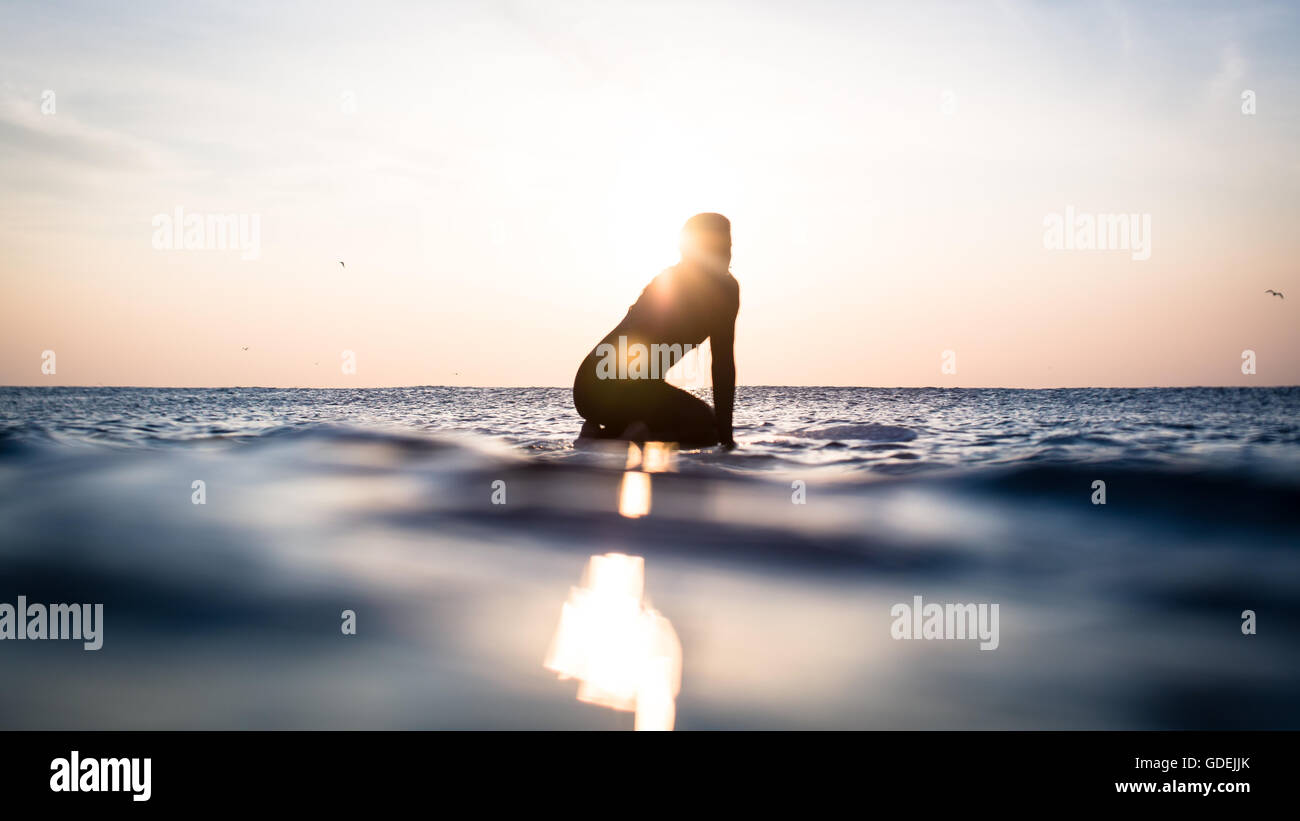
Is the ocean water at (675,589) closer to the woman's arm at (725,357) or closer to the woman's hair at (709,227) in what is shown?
the woman's arm at (725,357)

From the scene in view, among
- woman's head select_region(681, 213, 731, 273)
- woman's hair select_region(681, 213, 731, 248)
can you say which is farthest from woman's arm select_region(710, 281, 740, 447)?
woman's hair select_region(681, 213, 731, 248)

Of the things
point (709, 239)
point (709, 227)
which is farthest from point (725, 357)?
point (709, 227)

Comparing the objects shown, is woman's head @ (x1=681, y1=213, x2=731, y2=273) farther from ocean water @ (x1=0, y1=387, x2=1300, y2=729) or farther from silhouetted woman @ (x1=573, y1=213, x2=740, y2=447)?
ocean water @ (x1=0, y1=387, x2=1300, y2=729)

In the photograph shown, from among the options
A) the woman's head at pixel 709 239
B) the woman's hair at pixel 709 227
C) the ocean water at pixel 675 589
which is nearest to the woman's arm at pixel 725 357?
the woman's head at pixel 709 239

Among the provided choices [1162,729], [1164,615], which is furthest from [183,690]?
[1164,615]

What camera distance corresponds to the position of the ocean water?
1.79m

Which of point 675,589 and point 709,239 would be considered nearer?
point 675,589

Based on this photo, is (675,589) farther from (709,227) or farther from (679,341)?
(709,227)

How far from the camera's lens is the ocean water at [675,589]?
1792 mm

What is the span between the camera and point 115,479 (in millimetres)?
4691

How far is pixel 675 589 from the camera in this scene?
8.57ft

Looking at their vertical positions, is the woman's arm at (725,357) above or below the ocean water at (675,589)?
above

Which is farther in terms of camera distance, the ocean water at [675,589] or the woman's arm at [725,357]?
the woman's arm at [725,357]
